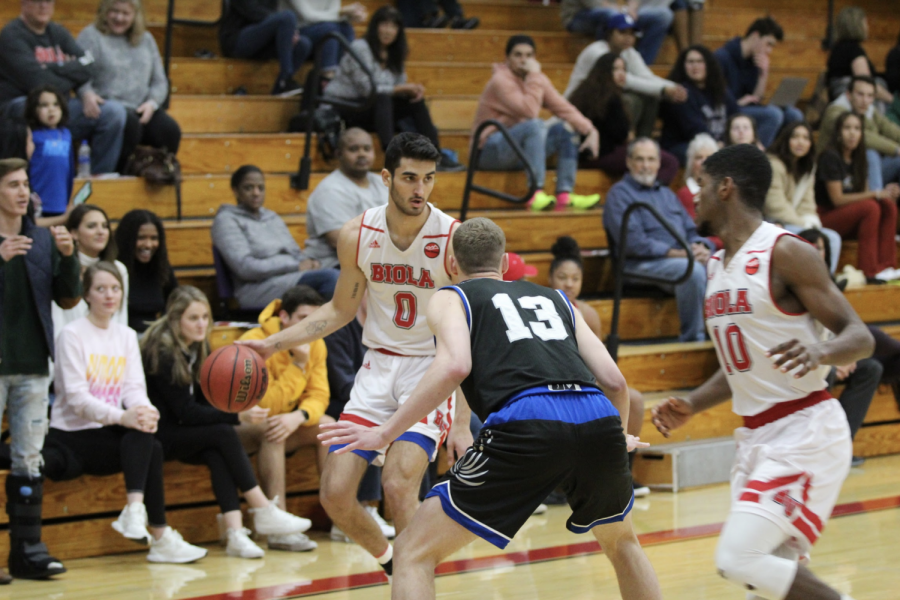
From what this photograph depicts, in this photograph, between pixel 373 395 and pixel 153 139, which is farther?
pixel 153 139

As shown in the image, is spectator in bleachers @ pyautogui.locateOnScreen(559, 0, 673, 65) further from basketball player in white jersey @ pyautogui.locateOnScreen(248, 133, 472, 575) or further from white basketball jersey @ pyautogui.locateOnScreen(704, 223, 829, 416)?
white basketball jersey @ pyautogui.locateOnScreen(704, 223, 829, 416)

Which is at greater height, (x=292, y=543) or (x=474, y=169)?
(x=474, y=169)

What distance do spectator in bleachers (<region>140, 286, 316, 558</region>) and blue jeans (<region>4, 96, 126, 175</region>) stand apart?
207 cm

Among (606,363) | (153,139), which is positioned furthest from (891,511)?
(153,139)

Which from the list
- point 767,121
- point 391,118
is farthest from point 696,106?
point 391,118

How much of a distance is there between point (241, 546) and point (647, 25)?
6634mm

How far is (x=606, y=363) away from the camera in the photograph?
140 inches

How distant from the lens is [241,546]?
550cm

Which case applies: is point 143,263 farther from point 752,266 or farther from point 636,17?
point 636,17

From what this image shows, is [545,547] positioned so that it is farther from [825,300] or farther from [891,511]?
[825,300]

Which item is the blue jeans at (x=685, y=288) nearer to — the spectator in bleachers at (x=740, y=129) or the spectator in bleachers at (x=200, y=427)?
the spectator in bleachers at (x=740, y=129)

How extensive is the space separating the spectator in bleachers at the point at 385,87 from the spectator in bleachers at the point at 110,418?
3.23 m

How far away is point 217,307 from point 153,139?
4.42ft

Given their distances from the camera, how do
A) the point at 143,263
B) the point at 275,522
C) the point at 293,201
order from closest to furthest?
the point at 275,522 < the point at 143,263 < the point at 293,201
